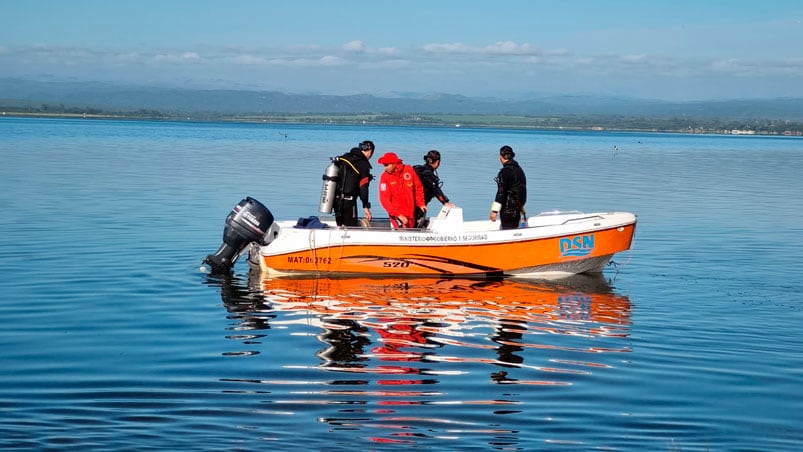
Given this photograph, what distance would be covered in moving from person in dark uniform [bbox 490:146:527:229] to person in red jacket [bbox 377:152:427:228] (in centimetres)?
128

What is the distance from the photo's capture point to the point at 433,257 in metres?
16.8

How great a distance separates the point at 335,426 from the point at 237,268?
968 centimetres

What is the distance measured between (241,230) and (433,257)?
10.2ft

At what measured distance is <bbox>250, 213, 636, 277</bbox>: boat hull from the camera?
1658 centimetres

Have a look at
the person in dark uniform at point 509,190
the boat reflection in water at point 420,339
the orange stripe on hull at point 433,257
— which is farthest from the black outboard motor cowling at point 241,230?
the person in dark uniform at point 509,190

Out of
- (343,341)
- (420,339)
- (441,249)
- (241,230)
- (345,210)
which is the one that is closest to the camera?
(343,341)

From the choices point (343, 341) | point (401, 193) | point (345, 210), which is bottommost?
point (343, 341)

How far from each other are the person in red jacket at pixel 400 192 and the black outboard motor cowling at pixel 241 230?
1948 mm

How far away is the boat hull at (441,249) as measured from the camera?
54.4 ft

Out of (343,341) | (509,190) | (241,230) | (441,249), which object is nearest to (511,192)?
(509,190)

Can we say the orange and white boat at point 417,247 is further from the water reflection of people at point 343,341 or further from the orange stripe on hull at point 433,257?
the water reflection of people at point 343,341

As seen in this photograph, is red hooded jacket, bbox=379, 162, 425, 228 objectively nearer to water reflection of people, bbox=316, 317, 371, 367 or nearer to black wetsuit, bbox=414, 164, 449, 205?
black wetsuit, bbox=414, 164, 449, 205

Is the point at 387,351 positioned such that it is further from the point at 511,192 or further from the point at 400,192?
the point at 511,192

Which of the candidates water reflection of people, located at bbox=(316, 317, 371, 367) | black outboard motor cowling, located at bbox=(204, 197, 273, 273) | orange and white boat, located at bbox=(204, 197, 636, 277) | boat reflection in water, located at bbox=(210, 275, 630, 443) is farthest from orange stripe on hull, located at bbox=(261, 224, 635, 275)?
water reflection of people, located at bbox=(316, 317, 371, 367)
